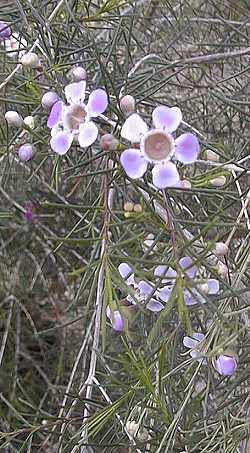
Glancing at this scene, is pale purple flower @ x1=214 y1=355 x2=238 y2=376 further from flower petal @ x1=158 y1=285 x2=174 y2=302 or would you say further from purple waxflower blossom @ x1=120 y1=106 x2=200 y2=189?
purple waxflower blossom @ x1=120 y1=106 x2=200 y2=189

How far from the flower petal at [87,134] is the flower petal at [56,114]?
0.03m

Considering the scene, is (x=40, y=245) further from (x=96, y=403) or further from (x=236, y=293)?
(x=236, y=293)

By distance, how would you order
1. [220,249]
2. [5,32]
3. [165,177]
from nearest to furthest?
[165,177], [220,249], [5,32]

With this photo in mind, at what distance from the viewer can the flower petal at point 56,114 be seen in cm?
72

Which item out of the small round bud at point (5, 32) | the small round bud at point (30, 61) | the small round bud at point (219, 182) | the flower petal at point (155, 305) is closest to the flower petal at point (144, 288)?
the flower petal at point (155, 305)

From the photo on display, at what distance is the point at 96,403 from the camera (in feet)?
2.92

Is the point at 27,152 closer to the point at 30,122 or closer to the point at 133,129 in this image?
the point at 30,122

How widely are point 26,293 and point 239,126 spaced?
32.1 inches

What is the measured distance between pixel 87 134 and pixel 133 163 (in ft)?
A: 0.20

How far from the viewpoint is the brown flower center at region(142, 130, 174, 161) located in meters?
0.65

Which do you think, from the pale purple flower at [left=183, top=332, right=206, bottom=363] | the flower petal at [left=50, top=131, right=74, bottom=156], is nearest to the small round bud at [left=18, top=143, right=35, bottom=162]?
the flower petal at [left=50, top=131, right=74, bottom=156]

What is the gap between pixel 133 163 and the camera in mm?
643

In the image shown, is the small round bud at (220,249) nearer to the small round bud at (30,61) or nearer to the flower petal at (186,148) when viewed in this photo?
the flower petal at (186,148)

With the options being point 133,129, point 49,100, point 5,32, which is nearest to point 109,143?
point 133,129
